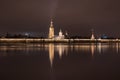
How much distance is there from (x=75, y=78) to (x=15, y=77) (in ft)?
8.61

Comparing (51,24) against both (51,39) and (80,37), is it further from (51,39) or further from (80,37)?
(80,37)

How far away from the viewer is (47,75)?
12.6 meters

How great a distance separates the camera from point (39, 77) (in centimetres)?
1204

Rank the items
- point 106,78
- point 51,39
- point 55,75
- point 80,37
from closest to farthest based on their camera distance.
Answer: point 106,78 < point 55,75 < point 51,39 < point 80,37

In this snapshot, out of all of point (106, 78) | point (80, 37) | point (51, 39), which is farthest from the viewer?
point (80, 37)

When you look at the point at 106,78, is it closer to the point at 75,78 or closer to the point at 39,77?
the point at 75,78

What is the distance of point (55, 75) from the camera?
41.2ft

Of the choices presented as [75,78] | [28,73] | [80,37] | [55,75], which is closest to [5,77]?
[28,73]

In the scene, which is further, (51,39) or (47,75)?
(51,39)

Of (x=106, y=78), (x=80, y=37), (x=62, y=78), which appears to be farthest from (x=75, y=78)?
(x=80, y=37)

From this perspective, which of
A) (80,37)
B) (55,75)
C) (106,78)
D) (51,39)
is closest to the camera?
(106,78)

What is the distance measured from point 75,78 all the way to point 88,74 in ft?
4.00

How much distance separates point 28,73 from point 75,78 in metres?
2.55

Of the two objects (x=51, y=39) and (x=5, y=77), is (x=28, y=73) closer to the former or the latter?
(x=5, y=77)
